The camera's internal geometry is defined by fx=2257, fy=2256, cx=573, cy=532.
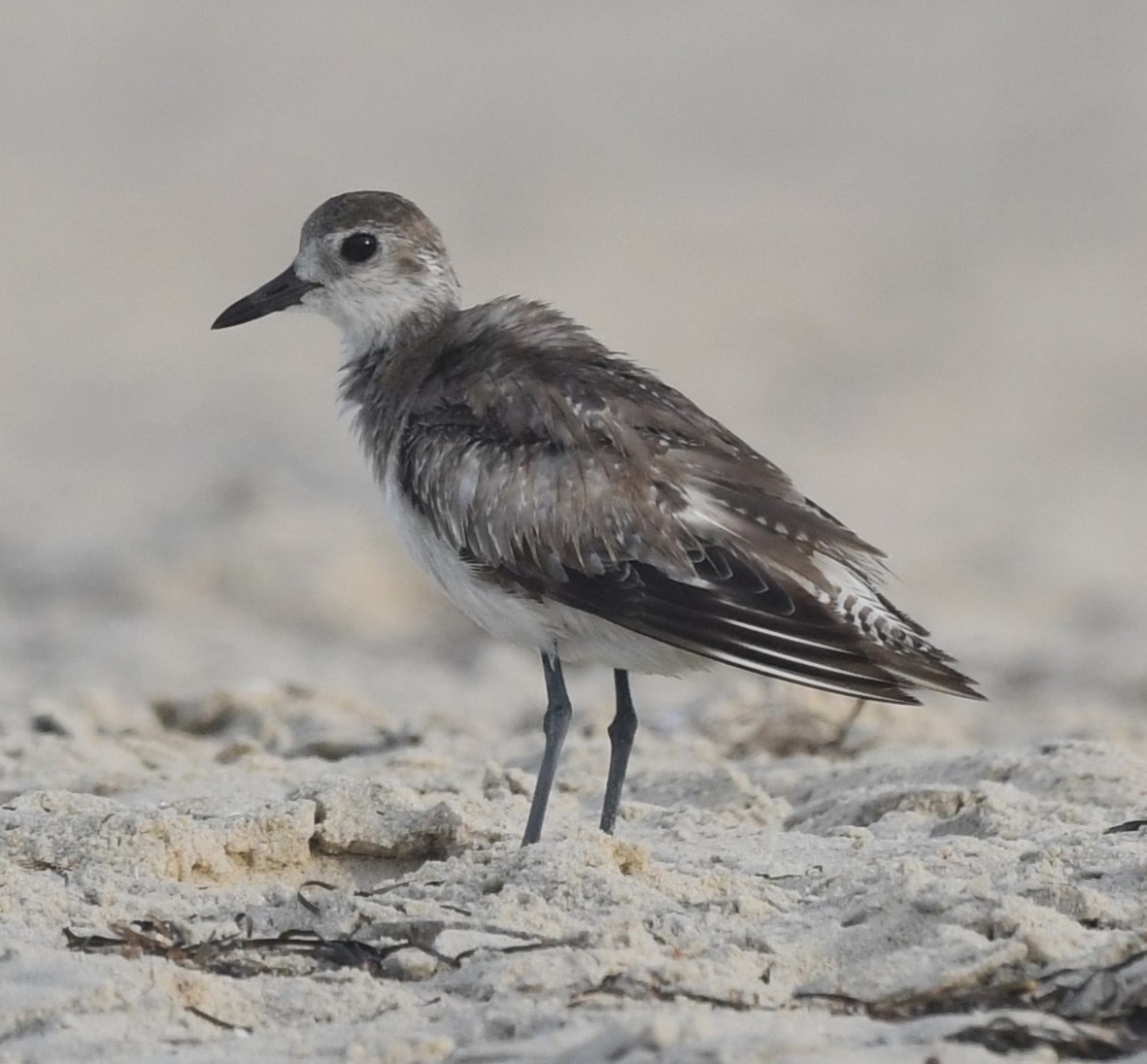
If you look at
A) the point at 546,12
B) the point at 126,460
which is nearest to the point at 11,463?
the point at 126,460

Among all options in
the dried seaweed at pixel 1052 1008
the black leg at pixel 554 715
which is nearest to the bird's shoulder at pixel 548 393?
the black leg at pixel 554 715

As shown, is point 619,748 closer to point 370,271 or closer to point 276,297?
point 370,271

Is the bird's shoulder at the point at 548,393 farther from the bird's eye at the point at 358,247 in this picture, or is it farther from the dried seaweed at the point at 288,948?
the dried seaweed at the point at 288,948

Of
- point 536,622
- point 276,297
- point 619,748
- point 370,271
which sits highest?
point 370,271

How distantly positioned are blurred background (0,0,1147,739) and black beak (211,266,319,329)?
2.18m

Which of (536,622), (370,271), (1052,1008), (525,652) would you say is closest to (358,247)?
(370,271)

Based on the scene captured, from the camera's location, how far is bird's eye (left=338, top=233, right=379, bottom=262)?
8227 millimetres

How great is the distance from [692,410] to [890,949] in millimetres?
2499

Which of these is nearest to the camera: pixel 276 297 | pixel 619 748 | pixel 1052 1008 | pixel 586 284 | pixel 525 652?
pixel 1052 1008

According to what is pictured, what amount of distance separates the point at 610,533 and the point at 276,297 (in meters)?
2.24

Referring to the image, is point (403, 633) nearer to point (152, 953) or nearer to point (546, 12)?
point (152, 953)

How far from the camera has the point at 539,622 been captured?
6.94 metres

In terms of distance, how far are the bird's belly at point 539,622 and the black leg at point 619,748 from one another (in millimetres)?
259

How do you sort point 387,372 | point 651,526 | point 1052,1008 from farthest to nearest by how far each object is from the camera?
1. point 387,372
2. point 651,526
3. point 1052,1008
